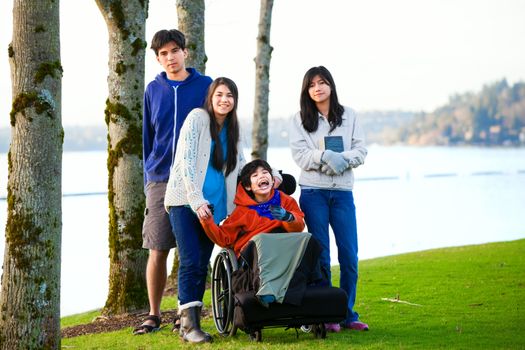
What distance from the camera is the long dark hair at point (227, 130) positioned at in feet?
19.0

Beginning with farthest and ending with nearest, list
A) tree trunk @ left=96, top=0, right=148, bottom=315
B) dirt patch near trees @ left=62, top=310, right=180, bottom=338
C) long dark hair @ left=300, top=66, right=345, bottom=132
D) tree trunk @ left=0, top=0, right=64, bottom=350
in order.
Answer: tree trunk @ left=96, top=0, right=148, bottom=315 → dirt patch near trees @ left=62, top=310, right=180, bottom=338 → long dark hair @ left=300, top=66, right=345, bottom=132 → tree trunk @ left=0, top=0, right=64, bottom=350

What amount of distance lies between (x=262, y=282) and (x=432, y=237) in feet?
43.8

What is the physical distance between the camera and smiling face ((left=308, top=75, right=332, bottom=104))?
6160 mm

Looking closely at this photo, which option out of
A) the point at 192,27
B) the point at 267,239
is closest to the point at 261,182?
the point at 267,239

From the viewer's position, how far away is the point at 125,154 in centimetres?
733

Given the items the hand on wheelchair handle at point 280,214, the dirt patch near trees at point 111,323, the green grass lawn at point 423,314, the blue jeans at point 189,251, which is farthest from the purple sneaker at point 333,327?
the dirt patch near trees at point 111,323

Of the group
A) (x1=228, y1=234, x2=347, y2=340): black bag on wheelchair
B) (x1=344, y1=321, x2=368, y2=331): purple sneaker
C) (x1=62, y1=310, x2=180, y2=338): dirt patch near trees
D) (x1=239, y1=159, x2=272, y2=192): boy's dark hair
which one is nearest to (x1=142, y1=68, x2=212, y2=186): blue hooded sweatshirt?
(x1=239, y1=159, x2=272, y2=192): boy's dark hair

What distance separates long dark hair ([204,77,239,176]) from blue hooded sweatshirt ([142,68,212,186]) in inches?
10.2

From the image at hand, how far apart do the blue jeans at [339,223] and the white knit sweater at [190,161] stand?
35.6 inches

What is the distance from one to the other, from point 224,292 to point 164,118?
1.30 metres

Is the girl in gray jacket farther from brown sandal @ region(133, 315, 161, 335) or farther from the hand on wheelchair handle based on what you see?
brown sandal @ region(133, 315, 161, 335)

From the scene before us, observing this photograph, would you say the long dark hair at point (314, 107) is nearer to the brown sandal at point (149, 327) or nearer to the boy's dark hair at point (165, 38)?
the boy's dark hair at point (165, 38)

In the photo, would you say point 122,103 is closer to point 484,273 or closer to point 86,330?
point 86,330

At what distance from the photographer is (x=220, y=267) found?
232 inches
